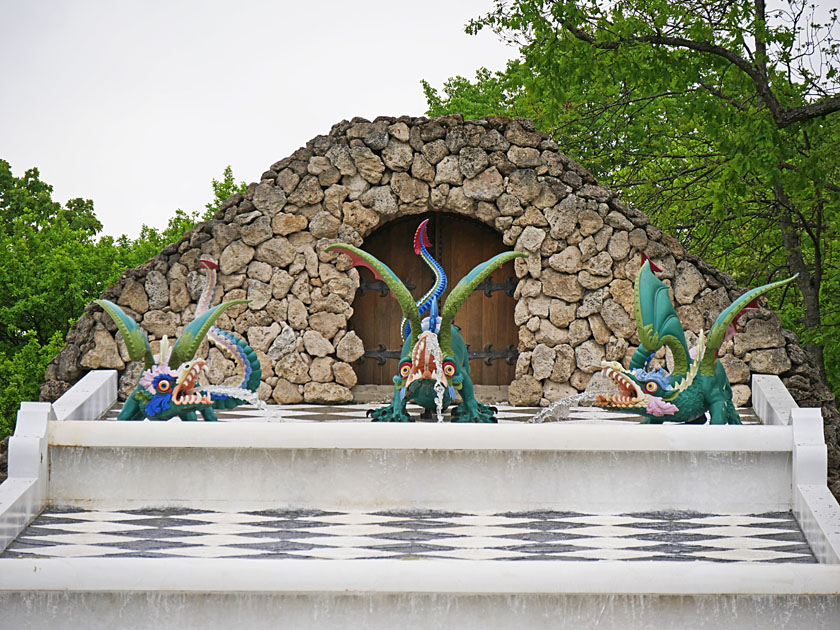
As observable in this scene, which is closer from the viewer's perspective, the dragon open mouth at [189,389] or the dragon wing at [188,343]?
the dragon open mouth at [189,389]

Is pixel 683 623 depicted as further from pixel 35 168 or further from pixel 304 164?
pixel 35 168

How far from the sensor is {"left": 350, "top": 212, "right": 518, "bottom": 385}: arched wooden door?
11.1 m

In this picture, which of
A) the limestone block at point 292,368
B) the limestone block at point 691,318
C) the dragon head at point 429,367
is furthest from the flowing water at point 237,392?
the limestone block at point 691,318

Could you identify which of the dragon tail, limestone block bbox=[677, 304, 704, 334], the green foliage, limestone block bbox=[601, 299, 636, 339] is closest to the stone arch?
limestone block bbox=[601, 299, 636, 339]

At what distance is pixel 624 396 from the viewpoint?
7.95 metres

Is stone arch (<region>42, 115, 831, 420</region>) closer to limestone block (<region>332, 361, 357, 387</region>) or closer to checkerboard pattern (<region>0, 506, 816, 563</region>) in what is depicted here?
limestone block (<region>332, 361, 357, 387</region>)

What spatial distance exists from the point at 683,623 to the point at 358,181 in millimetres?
5946

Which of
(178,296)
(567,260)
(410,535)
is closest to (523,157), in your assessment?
(567,260)

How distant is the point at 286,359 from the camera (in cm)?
1048

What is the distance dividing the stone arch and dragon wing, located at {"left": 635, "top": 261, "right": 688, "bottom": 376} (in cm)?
221

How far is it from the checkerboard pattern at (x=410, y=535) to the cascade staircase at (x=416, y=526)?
0.08 feet

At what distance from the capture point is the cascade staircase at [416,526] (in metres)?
5.79

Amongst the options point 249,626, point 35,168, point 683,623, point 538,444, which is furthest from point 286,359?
point 35,168

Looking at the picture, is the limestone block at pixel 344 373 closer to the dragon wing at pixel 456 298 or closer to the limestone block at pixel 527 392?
the limestone block at pixel 527 392
